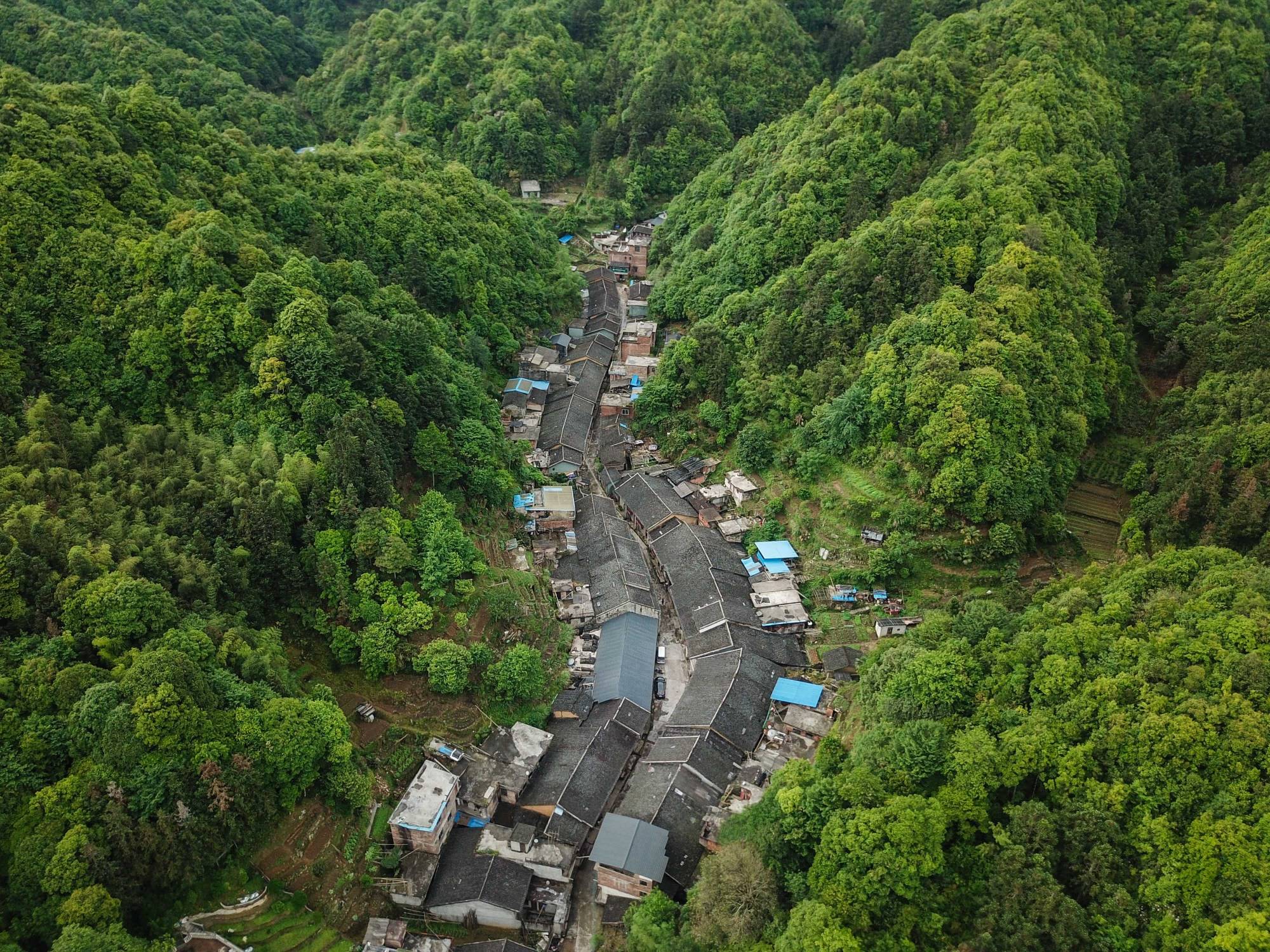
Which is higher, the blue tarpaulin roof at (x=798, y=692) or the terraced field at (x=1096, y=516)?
the terraced field at (x=1096, y=516)

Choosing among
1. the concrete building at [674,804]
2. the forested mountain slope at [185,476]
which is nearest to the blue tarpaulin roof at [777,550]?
the concrete building at [674,804]

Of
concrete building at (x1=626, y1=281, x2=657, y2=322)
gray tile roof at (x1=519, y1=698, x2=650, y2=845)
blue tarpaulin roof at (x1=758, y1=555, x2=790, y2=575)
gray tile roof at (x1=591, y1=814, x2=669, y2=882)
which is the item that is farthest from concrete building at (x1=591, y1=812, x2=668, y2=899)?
concrete building at (x1=626, y1=281, x2=657, y2=322)

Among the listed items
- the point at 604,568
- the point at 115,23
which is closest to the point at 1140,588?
the point at 604,568

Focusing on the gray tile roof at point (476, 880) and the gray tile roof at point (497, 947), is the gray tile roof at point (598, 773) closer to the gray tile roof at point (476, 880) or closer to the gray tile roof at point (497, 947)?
the gray tile roof at point (476, 880)

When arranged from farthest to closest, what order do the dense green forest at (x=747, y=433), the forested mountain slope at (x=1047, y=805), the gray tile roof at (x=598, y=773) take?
the gray tile roof at (x=598, y=773) → the dense green forest at (x=747, y=433) → the forested mountain slope at (x=1047, y=805)

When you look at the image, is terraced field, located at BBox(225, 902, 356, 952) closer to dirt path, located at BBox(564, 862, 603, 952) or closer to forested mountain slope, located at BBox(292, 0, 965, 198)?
dirt path, located at BBox(564, 862, 603, 952)

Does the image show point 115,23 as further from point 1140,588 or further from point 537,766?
point 1140,588

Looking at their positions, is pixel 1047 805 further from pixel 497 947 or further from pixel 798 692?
pixel 497 947
